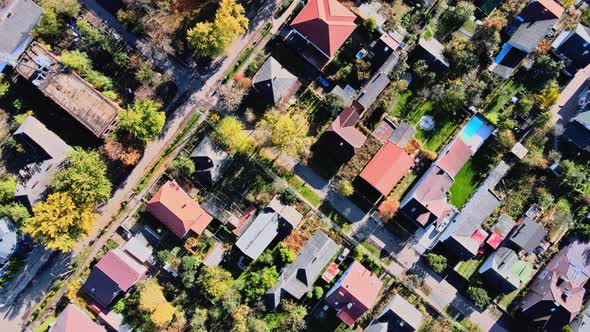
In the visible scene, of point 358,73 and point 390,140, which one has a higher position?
point 358,73

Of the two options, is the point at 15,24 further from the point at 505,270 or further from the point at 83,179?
the point at 505,270

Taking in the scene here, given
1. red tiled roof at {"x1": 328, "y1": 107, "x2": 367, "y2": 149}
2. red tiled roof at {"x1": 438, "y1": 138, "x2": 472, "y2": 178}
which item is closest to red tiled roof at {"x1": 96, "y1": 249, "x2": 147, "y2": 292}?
red tiled roof at {"x1": 328, "y1": 107, "x2": 367, "y2": 149}

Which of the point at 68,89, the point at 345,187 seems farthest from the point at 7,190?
the point at 345,187

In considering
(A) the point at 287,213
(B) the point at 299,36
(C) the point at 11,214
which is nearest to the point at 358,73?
(B) the point at 299,36

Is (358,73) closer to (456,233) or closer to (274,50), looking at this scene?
(274,50)

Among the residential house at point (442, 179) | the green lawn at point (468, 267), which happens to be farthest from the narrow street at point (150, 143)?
the green lawn at point (468, 267)

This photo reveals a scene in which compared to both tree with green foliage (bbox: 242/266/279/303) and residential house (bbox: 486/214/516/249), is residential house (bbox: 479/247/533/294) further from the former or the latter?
tree with green foliage (bbox: 242/266/279/303)
